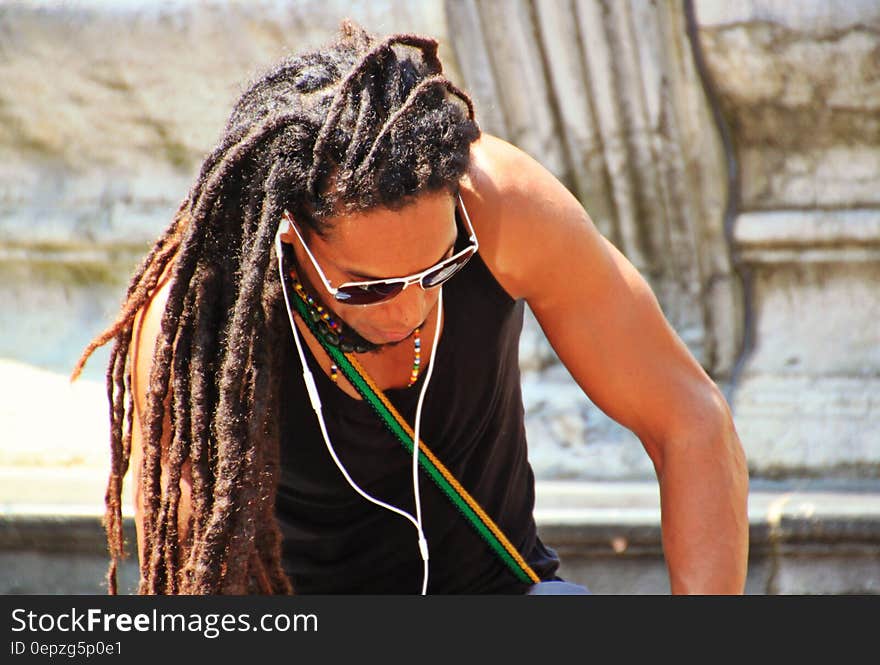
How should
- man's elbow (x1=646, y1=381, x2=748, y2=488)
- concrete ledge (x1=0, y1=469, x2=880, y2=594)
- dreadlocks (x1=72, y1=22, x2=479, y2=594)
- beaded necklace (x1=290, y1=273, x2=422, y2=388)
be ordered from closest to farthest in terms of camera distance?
dreadlocks (x1=72, y1=22, x2=479, y2=594) < beaded necklace (x1=290, y1=273, x2=422, y2=388) < man's elbow (x1=646, y1=381, x2=748, y2=488) < concrete ledge (x1=0, y1=469, x2=880, y2=594)

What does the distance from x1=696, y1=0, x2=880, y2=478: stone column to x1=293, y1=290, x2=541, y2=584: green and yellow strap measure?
1.16m

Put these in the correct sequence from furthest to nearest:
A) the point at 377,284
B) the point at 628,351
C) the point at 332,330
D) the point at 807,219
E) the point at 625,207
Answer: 1. the point at 625,207
2. the point at 807,219
3. the point at 628,351
4. the point at 332,330
5. the point at 377,284

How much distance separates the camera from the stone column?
120 inches

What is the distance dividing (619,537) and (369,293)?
49.5 inches

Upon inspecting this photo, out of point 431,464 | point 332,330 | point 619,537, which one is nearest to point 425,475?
point 431,464

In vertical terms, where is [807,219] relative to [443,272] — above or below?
below

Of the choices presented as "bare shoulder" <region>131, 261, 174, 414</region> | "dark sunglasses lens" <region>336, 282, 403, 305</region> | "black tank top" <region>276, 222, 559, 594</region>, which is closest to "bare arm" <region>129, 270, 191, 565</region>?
"bare shoulder" <region>131, 261, 174, 414</region>

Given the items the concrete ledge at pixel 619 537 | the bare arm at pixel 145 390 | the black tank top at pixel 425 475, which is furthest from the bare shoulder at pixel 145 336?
the concrete ledge at pixel 619 537

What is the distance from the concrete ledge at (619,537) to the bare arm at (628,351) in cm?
83

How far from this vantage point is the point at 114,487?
2.07 meters

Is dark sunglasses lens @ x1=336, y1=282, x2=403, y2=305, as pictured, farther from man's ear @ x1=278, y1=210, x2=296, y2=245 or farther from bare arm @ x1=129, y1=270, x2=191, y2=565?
bare arm @ x1=129, y1=270, x2=191, y2=565

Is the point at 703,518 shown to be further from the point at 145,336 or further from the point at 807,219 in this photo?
the point at 807,219

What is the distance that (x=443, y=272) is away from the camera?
182cm

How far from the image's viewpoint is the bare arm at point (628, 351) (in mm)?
1951
